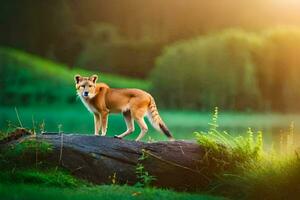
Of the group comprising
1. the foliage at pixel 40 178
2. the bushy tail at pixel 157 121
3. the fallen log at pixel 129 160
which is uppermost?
the bushy tail at pixel 157 121

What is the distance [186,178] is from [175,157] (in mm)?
233

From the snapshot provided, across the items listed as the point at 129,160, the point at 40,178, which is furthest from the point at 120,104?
the point at 40,178

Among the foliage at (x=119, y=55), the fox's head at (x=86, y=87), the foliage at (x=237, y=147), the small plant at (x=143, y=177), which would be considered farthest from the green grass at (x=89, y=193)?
the foliage at (x=119, y=55)

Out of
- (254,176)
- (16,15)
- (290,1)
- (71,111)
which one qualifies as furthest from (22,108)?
(254,176)

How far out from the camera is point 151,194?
21.6ft

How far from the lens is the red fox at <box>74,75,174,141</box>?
7.30 m

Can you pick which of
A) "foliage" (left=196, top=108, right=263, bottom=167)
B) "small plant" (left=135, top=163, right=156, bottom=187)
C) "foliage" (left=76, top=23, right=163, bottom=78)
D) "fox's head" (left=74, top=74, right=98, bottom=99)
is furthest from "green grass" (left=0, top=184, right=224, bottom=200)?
"foliage" (left=76, top=23, right=163, bottom=78)

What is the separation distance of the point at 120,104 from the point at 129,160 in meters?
0.70

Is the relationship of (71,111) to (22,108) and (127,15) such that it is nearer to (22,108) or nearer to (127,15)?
(22,108)

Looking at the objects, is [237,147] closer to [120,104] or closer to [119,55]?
[120,104]

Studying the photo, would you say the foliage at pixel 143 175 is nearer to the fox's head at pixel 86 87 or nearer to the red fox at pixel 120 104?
the red fox at pixel 120 104

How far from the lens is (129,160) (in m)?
6.94

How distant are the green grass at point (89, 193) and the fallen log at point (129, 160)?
225mm

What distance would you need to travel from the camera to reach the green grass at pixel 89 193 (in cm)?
621
